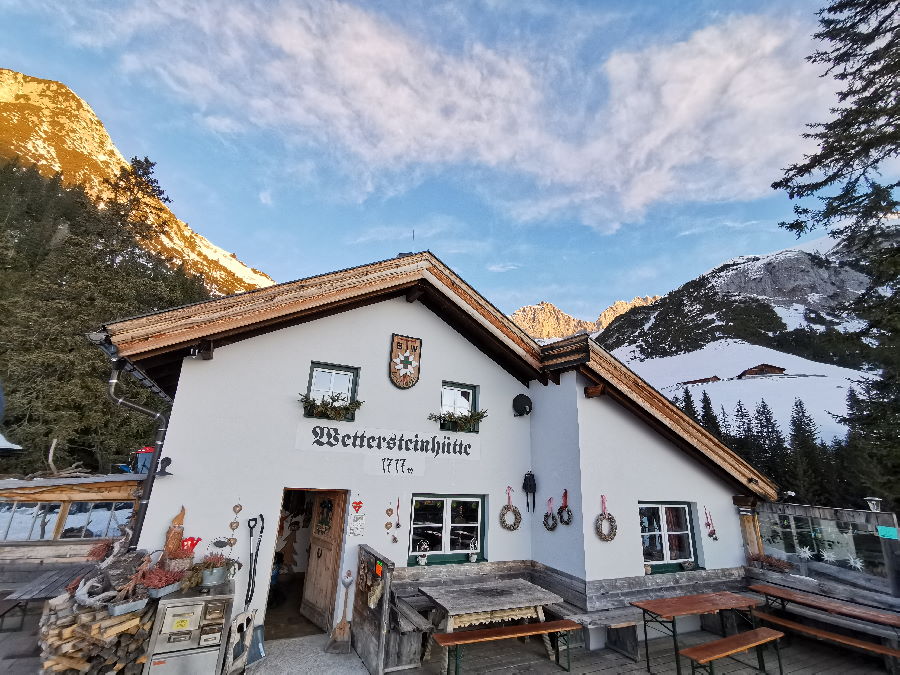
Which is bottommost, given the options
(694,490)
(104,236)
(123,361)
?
(694,490)

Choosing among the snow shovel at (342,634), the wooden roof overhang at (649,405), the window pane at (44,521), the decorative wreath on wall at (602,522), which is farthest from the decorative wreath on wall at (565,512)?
the window pane at (44,521)

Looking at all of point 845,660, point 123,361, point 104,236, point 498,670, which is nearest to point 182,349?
point 123,361

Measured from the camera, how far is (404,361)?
8.04 m

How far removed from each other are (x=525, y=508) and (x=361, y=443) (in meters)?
3.92

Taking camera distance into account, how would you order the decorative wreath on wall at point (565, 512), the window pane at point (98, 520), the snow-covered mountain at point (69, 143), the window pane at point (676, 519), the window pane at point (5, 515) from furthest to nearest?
the snow-covered mountain at point (69, 143) → the window pane at point (676, 519) → the window pane at point (98, 520) → the decorative wreath on wall at point (565, 512) → the window pane at point (5, 515)

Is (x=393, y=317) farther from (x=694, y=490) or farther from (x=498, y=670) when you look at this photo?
(x=694, y=490)

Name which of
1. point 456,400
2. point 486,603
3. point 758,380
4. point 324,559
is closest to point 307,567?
point 324,559

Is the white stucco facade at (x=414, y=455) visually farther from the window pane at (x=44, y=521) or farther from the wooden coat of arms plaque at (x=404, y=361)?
the window pane at (x=44, y=521)

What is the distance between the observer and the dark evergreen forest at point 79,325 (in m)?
17.0

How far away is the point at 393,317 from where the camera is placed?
8.30 metres

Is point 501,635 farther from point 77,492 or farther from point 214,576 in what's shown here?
point 77,492

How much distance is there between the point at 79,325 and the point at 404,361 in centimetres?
2016

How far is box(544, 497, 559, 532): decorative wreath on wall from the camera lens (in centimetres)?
793

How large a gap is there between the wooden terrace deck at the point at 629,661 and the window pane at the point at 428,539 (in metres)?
1.66
